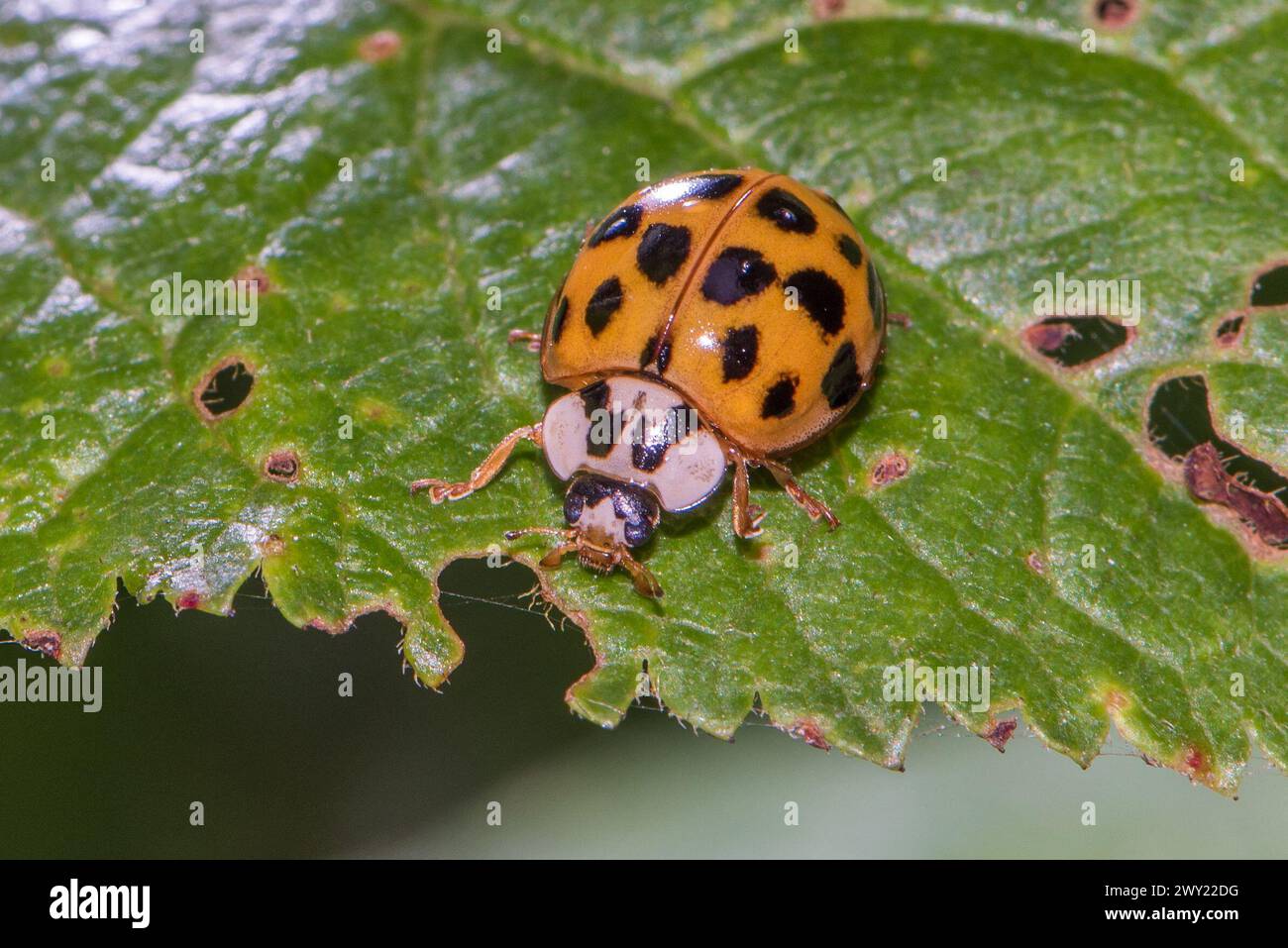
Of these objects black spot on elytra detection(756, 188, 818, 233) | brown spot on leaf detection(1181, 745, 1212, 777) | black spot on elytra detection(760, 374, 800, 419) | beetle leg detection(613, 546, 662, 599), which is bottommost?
brown spot on leaf detection(1181, 745, 1212, 777)

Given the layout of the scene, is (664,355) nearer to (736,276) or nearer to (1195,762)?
(736,276)

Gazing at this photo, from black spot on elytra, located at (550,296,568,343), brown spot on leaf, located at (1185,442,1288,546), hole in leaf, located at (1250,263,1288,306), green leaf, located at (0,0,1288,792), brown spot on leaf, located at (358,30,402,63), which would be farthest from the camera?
brown spot on leaf, located at (358,30,402,63)

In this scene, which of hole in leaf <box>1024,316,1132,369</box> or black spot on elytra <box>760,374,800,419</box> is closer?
black spot on elytra <box>760,374,800,419</box>

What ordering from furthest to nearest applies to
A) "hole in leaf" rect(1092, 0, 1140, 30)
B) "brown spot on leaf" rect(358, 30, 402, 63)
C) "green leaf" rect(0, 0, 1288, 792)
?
"brown spot on leaf" rect(358, 30, 402, 63), "hole in leaf" rect(1092, 0, 1140, 30), "green leaf" rect(0, 0, 1288, 792)

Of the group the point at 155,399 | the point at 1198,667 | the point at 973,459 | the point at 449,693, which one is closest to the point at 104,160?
the point at 155,399

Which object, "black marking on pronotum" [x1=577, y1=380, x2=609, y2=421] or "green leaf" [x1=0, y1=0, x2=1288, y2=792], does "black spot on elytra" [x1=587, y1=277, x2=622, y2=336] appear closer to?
"black marking on pronotum" [x1=577, y1=380, x2=609, y2=421]

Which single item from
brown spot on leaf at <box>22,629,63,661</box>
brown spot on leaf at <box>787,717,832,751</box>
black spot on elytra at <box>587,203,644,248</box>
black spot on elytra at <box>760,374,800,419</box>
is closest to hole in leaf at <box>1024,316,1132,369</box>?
black spot on elytra at <box>760,374,800,419</box>
